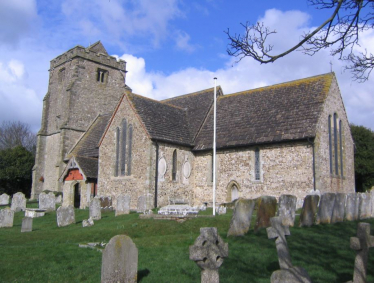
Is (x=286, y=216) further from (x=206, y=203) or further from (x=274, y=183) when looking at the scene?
(x=206, y=203)

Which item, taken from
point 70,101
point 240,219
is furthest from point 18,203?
point 240,219

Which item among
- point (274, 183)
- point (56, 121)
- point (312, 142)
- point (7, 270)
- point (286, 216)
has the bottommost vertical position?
point (7, 270)

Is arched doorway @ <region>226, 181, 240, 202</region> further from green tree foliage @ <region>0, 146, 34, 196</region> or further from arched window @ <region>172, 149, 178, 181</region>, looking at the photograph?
green tree foliage @ <region>0, 146, 34, 196</region>

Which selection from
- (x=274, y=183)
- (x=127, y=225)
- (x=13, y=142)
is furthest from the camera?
(x=13, y=142)

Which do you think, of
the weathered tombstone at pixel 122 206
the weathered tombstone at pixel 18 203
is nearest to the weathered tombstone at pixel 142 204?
the weathered tombstone at pixel 122 206

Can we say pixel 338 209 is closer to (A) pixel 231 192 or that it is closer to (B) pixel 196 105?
(A) pixel 231 192

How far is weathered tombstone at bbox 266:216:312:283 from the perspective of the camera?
4.80m

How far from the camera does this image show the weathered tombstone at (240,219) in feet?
39.4

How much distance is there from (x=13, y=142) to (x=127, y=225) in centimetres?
5654

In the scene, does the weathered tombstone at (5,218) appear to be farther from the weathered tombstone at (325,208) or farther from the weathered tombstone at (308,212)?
the weathered tombstone at (325,208)

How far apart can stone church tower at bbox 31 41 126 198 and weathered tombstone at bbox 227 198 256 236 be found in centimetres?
2656

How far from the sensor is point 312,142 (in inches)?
798

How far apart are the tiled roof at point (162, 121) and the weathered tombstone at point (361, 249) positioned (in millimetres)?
17260

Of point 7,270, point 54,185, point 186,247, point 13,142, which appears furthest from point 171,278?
point 13,142
